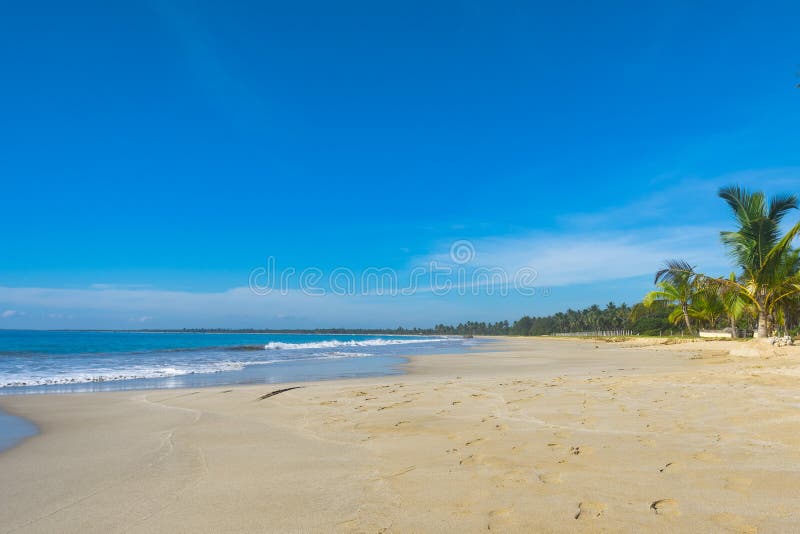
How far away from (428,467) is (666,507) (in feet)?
5.87

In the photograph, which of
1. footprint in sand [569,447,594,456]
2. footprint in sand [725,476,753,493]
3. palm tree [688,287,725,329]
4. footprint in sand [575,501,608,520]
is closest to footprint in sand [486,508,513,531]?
footprint in sand [575,501,608,520]

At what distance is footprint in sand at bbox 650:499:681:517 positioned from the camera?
9.43 feet

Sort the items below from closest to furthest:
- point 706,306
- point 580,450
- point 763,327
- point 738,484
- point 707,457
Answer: point 738,484 → point 707,457 → point 580,450 → point 763,327 → point 706,306

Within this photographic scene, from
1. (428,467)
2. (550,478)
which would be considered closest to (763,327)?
(550,478)

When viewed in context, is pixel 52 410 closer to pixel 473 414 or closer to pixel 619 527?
pixel 473 414

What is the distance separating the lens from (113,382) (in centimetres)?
1330

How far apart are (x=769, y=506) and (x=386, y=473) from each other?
8.60 ft

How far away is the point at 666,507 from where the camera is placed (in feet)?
9.72

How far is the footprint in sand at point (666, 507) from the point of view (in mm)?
2875

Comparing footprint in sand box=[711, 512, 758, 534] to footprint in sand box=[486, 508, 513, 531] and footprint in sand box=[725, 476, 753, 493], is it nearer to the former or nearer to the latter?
footprint in sand box=[725, 476, 753, 493]

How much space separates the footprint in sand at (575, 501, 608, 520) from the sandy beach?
13 mm

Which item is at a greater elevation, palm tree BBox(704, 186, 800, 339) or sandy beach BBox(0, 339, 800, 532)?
palm tree BBox(704, 186, 800, 339)

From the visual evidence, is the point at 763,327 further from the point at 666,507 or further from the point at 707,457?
the point at 666,507

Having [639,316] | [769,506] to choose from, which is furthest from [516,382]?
[639,316]
